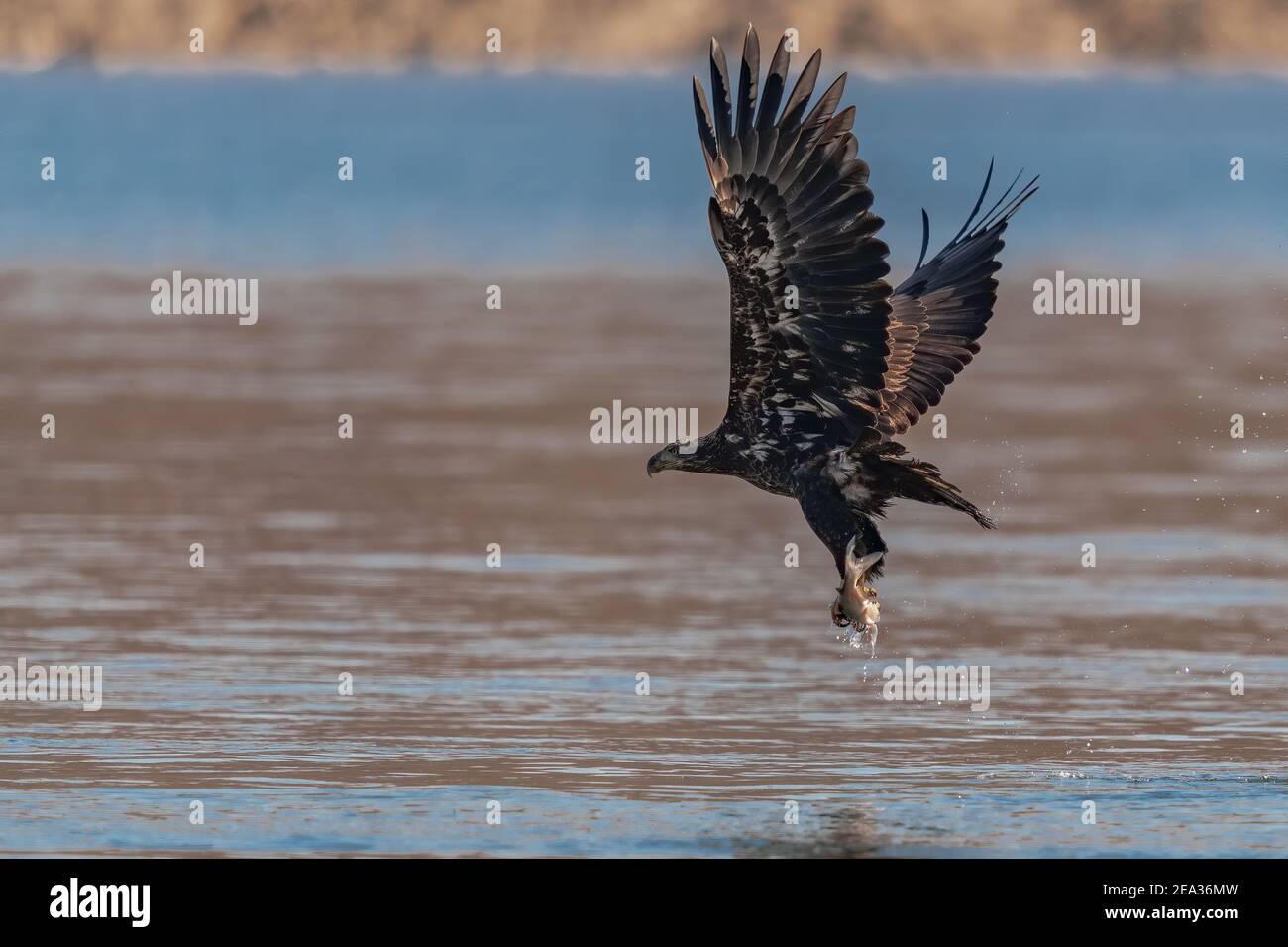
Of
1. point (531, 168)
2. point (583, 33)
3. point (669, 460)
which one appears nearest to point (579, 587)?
point (669, 460)

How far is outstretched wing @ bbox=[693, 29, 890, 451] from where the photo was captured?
10398 millimetres

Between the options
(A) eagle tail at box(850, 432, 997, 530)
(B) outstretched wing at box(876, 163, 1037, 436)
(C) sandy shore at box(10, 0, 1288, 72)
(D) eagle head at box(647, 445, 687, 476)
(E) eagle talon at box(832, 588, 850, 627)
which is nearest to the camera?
(E) eagle talon at box(832, 588, 850, 627)

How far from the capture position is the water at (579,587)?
9.91 meters

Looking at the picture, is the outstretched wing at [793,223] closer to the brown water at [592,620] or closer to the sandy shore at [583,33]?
the brown water at [592,620]

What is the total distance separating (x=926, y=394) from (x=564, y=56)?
3947 centimetres

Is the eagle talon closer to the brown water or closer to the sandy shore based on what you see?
the brown water

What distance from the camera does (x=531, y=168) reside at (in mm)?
39781

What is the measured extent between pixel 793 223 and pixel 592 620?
9.73 feet

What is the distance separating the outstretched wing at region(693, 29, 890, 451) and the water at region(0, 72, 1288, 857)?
59.5 inches

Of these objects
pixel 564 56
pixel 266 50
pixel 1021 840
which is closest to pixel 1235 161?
pixel 564 56

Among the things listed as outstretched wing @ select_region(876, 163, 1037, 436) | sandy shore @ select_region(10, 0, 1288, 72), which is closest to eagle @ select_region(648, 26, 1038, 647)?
outstretched wing @ select_region(876, 163, 1037, 436)

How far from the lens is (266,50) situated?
50000 millimetres

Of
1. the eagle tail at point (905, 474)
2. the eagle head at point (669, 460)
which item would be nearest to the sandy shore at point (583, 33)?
the eagle head at point (669, 460)
